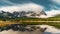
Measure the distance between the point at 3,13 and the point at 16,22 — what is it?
1.24 feet

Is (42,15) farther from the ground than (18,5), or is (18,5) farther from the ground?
(18,5)

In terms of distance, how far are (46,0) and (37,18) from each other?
1.63ft

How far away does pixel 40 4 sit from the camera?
12.9 ft

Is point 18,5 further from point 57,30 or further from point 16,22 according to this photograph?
point 57,30

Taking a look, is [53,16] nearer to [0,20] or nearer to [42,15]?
[42,15]

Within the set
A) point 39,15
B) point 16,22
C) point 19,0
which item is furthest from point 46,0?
point 16,22

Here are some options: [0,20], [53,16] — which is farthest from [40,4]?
[0,20]

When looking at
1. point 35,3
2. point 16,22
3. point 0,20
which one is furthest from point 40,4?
point 0,20

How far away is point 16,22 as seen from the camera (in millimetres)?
3867

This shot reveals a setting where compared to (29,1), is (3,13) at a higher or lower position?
lower

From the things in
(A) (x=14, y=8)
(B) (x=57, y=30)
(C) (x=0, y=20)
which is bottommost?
(B) (x=57, y=30)

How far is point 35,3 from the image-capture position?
394 centimetres

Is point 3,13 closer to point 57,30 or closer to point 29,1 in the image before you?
point 29,1

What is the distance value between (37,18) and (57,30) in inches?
21.9
